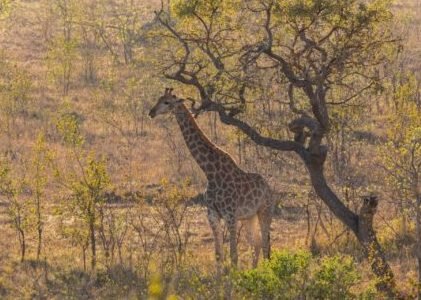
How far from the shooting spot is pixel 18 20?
50.9 metres

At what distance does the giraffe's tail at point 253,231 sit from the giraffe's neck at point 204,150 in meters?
1.13

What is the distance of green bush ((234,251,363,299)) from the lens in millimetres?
10055

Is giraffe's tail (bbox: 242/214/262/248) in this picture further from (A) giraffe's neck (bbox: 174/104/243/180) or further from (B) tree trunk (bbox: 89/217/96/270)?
(B) tree trunk (bbox: 89/217/96/270)

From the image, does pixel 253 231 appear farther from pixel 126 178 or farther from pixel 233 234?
pixel 126 178

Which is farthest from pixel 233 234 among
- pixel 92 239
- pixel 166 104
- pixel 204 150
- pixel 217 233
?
pixel 92 239

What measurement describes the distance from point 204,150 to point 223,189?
860 mm

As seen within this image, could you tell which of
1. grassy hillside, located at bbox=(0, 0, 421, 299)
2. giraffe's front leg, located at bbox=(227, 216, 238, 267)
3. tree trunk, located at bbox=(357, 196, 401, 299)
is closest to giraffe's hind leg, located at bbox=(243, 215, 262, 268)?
grassy hillside, located at bbox=(0, 0, 421, 299)

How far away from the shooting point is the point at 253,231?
15.8 metres

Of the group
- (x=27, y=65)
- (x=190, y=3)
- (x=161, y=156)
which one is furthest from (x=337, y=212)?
(x=27, y=65)

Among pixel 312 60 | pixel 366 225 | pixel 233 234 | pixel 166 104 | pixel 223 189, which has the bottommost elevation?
pixel 233 234

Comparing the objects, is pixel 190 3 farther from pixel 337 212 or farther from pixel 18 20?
pixel 18 20

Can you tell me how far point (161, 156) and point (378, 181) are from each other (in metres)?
7.71

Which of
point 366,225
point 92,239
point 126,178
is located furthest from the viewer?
point 126,178

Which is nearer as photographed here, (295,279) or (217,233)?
(295,279)
